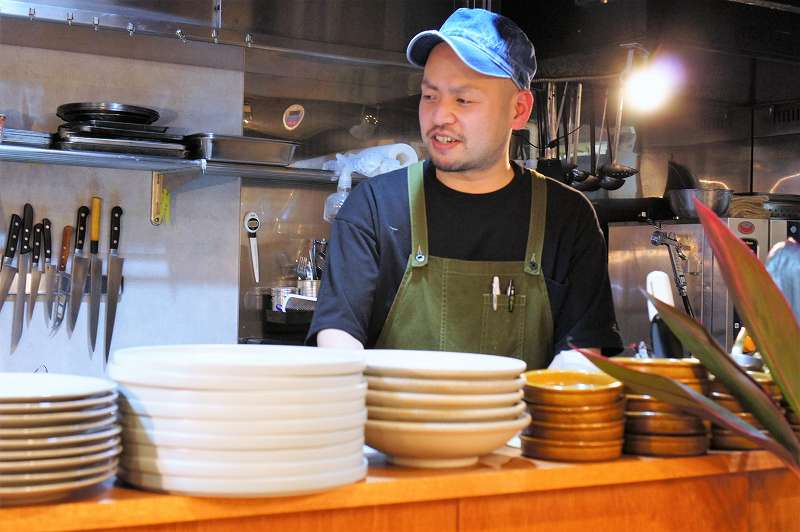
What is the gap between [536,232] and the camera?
2602mm

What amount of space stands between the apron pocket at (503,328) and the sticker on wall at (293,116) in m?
1.94

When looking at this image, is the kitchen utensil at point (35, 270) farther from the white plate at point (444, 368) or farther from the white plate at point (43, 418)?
the white plate at point (43, 418)

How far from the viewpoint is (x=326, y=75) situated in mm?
4344

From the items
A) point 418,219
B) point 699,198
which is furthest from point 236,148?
point 699,198

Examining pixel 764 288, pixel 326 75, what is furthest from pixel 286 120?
pixel 764 288

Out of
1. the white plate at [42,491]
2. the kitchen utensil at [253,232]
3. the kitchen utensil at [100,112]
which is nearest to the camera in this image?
the white plate at [42,491]

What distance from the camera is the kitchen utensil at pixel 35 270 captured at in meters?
3.69

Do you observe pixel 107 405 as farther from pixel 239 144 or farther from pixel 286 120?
pixel 286 120

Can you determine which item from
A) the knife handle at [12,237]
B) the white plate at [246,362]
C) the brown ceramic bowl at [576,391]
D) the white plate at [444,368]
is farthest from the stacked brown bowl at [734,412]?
the knife handle at [12,237]

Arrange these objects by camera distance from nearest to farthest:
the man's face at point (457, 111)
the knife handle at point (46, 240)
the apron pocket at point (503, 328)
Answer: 1. the man's face at point (457, 111)
2. the apron pocket at point (503, 328)
3. the knife handle at point (46, 240)

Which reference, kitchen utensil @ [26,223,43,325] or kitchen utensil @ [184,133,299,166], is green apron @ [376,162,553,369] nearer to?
kitchen utensil @ [184,133,299,166]

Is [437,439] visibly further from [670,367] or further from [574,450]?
[670,367]

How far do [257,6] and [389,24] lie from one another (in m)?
0.61

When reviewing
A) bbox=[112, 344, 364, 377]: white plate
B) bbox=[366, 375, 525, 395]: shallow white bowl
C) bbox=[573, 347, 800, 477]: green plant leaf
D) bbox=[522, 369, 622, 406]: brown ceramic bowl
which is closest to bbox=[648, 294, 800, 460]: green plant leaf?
bbox=[573, 347, 800, 477]: green plant leaf
